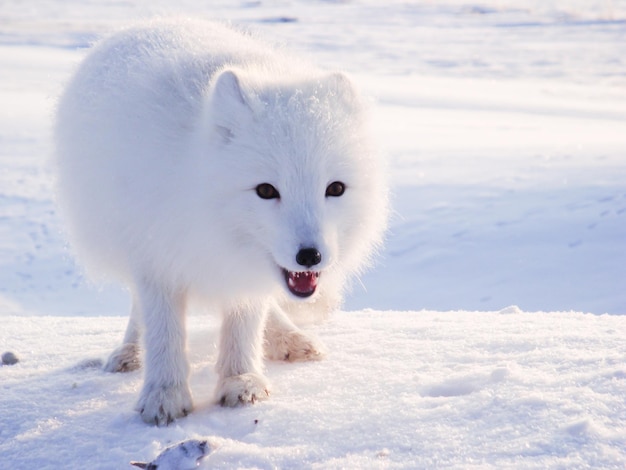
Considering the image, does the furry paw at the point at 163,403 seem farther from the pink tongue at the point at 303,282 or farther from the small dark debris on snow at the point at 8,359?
the small dark debris on snow at the point at 8,359

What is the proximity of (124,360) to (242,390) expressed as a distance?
0.75 metres

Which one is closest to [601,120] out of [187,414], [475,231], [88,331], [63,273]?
[475,231]

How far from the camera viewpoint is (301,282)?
2.67 meters

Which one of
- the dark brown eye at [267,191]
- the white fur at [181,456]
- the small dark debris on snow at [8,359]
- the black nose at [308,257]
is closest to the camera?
the white fur at [181,456]

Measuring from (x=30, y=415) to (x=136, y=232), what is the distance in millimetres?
682

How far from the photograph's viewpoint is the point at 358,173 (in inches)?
108

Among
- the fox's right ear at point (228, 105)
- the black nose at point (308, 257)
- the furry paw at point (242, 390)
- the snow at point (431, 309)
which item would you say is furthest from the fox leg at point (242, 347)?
the fox's right ear at point (228, 105)

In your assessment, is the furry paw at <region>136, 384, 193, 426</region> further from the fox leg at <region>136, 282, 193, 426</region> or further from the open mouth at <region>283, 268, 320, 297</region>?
the open mouth at <region>283, 268, 320, 297</region>

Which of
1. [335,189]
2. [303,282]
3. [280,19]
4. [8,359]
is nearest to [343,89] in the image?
[335,189]

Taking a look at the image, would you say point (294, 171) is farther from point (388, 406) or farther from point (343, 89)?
point (388, 406)

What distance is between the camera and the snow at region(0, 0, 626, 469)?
7.39 feet

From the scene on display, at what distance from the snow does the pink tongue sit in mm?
367

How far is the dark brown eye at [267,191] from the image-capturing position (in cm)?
255

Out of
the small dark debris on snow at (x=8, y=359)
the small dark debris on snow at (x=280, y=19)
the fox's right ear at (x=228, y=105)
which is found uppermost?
the small dark debris on snow at (x=280, y=19)
